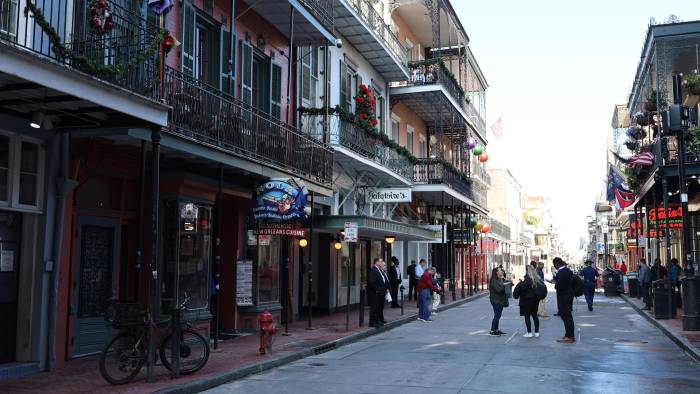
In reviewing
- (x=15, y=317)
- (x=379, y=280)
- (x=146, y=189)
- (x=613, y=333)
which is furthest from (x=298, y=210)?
(x=613, y=333)

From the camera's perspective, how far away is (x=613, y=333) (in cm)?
1611

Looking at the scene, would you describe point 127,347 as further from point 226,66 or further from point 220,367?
point 226,66

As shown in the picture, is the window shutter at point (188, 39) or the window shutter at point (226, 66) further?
the window shutter at point (226, 66)

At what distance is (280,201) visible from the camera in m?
13.2

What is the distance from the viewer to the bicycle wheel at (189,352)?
9594 mm

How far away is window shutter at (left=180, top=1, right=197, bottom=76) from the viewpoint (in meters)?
12.9

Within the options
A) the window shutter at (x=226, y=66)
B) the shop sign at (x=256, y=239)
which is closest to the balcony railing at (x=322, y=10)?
the window shutter at (x=226, y=66)

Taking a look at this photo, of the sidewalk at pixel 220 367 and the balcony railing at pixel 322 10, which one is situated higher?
the balcony railing at pixel 322 10

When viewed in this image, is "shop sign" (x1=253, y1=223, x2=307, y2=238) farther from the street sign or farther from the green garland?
the green garland

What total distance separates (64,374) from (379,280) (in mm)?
8745

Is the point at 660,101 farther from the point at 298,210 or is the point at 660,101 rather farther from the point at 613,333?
the point at 298,210

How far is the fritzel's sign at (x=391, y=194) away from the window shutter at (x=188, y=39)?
10616 mm

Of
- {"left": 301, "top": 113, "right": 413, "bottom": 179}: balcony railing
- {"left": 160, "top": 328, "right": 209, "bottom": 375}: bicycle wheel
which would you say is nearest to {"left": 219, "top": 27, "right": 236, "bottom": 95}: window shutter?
{"left": 301, "top": 113, "right": 413, "bottom": 179}: balcony railing

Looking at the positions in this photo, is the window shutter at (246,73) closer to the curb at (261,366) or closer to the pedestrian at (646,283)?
the curb at (261,366)
